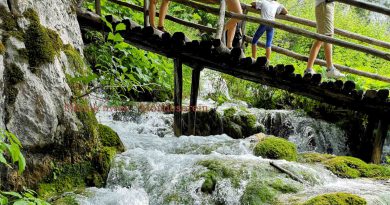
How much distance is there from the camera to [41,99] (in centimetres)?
414

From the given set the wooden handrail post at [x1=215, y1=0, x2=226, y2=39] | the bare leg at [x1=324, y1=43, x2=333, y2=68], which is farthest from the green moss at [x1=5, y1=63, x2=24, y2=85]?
the bare leg at [x1=324, y1=43, x2=333, y2=68]

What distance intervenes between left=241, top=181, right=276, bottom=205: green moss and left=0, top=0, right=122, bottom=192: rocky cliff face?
1513 millimetres

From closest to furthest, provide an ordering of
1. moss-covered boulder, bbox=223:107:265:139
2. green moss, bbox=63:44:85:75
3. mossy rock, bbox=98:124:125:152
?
1. green moss, bbox=63:44:85:75
2. mossy rock, bbox=98:124:125:152
3. moss-covered boulder, bbox=223:107:265:139

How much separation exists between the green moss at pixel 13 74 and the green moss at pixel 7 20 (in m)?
0.38

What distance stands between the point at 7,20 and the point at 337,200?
3369 mm

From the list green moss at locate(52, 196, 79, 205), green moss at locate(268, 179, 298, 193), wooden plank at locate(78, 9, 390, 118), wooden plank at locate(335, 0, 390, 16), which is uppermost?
wooden plank at locate(335, 0, 390, 16)

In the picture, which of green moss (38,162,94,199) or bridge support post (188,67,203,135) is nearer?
green moss (38,162,94,199)

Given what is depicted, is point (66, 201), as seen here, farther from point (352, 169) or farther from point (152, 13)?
point (152, 13)

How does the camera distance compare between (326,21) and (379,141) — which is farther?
(379,141)

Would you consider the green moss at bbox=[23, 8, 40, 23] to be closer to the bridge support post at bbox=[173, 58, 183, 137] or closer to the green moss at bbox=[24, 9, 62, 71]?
the green moss at bbox=[24, 9, 62, 71]

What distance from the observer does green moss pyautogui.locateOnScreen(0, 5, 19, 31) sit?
4094 mm

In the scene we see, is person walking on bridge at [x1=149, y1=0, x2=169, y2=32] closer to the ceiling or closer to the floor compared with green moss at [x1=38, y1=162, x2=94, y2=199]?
closer to the ceiling

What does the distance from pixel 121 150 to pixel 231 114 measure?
402 cm

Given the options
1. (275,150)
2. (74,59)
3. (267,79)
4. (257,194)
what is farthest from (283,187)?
(267,79)
